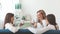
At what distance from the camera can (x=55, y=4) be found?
5.88 meters

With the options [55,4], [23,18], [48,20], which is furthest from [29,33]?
[55,4]

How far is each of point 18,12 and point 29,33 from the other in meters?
3.30

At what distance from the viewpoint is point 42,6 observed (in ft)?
19.3

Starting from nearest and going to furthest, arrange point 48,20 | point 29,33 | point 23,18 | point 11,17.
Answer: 1. point 29,33
2. point 48,20
3. point 11,17
4. point 23,18

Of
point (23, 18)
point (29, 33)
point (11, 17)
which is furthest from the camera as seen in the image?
point (23, 18)

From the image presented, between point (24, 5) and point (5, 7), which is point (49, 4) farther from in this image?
point (5, 7)

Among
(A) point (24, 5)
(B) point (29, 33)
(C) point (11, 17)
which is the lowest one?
(B) point (29, 33)

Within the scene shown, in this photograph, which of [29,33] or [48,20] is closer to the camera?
[29,33]

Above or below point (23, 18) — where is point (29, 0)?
above

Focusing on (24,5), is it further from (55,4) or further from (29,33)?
(29,33)

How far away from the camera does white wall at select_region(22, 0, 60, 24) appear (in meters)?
5.86

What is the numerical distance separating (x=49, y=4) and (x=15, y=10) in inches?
50.0

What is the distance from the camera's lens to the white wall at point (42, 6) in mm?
5855

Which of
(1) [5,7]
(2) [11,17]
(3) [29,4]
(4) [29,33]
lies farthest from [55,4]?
(4) [29,33]
